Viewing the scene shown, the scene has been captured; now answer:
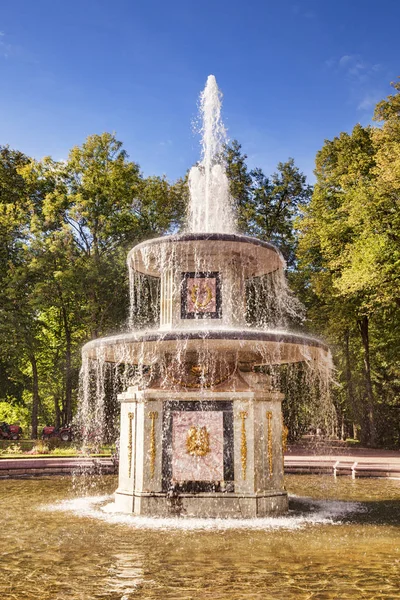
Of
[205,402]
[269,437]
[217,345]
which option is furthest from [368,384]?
[217,345]

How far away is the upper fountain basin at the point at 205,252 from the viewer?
11.6 meters

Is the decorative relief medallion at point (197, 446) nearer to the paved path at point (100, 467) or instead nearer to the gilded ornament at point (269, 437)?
the gilded ornament at point (269, 437)

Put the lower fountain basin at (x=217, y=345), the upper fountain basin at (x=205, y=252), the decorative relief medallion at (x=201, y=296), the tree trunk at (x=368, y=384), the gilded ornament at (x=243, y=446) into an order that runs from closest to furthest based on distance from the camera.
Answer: the lower fountain basin at (x=217, y=345) → the gilded ornament at (x=243, y=446) → the upper fountain basin at (x=205, y=252) → the decorative relief medallion at (x=201, y=296) → the tree trunk at (x=368, y=384)

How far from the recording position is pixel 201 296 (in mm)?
12469

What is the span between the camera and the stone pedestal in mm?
10688

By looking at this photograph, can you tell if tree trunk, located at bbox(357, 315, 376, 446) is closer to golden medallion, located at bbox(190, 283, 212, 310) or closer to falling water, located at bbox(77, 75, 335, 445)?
falling water, located at bbox(77, 75, 335, 445)

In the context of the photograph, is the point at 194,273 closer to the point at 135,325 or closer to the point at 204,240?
the point at 204,240

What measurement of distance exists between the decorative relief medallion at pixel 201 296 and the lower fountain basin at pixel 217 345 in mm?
1143

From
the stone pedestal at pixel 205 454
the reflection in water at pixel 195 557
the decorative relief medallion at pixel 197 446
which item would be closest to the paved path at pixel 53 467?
the reflection in water at pixel 195 557

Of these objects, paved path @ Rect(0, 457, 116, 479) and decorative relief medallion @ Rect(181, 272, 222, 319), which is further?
paved path @ Rect(0, 457, 116, 479)

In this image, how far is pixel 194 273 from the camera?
12641 millimetres

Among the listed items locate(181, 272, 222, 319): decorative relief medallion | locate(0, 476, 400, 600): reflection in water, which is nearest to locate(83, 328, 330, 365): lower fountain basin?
locate(181, 272, 222, 319): decorative relief medallion

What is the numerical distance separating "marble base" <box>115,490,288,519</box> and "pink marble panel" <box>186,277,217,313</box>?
3867mm

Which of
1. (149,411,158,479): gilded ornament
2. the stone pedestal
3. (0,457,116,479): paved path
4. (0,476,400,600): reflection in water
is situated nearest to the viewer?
(0,476,400,600): reflection in water
